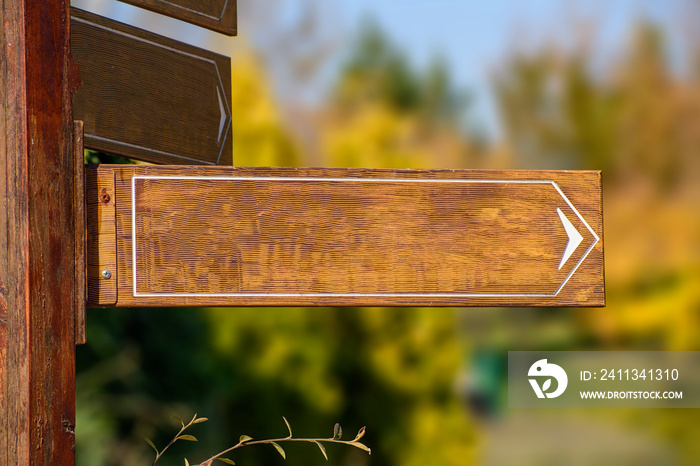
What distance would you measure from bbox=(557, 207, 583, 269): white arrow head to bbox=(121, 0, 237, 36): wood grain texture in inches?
21.7

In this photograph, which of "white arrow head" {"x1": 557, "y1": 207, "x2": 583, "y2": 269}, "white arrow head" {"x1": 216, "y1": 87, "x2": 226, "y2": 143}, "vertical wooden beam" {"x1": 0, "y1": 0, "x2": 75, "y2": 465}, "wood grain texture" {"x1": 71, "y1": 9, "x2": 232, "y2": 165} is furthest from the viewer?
"white arrow head" {"x1": 216, "y1": 87, "x2": 226, "y2": 143}

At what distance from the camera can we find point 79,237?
0.77 meters

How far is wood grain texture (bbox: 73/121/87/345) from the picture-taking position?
0.76 metres

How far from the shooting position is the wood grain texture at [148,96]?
966 millimetres

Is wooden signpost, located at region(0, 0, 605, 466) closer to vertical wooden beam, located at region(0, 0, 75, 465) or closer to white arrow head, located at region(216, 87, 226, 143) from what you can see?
vertical wooden beam, located at region(0, 0, 75, 465)

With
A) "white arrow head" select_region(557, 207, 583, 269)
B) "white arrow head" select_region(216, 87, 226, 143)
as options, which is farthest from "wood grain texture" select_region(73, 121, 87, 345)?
"white arrow head" select_region(557, 207, 583, 269)

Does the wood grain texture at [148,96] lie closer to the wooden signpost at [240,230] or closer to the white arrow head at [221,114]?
the white arrow head at [221,114]

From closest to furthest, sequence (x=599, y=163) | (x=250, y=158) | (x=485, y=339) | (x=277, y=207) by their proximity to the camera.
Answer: (x=277, y=207) < (x=250, y=158) < (x=599, y=163) < (x=485, y=339)

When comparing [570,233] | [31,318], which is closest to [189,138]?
[31,318]

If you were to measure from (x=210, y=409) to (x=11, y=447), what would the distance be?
12.3 ft

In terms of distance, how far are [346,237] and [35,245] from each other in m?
0.31

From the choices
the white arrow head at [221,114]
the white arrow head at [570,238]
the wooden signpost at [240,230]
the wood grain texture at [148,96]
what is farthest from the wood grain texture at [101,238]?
the white arrow head at [570,238]

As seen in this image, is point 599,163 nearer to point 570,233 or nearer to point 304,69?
point 304,69

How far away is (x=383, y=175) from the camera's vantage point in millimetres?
834
